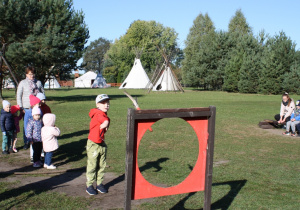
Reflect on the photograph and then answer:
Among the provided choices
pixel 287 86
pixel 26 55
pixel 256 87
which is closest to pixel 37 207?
pixel 26 55

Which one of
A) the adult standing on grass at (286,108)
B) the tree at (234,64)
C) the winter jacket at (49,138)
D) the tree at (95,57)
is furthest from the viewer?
the tree at (95,57)

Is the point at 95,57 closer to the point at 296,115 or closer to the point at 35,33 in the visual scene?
the point at 35,33

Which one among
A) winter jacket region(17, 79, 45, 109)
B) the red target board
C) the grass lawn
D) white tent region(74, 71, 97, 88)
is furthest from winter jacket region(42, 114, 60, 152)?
white tent region(74, 71, 97, 88)

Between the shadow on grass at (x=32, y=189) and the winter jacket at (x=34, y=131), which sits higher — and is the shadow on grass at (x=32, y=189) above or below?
below

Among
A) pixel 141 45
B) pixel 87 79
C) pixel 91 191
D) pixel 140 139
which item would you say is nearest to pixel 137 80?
pixel 141 45

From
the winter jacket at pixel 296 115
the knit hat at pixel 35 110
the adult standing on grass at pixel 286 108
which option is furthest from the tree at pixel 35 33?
the knit hat at pixel 35 110

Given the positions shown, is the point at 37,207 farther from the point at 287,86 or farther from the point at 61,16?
the point at 287,86

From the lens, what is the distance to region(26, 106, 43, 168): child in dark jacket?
720 centimetres

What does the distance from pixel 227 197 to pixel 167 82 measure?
41.5 meters

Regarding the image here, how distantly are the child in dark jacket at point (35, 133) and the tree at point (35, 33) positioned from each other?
1801 cm

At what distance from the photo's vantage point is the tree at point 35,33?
950 inches

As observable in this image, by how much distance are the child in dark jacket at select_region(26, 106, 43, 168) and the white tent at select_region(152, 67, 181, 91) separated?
38847 millimetres

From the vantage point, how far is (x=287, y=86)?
4056 cm

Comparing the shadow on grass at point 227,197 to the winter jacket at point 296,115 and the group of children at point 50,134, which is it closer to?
the group of children at point 50,134
